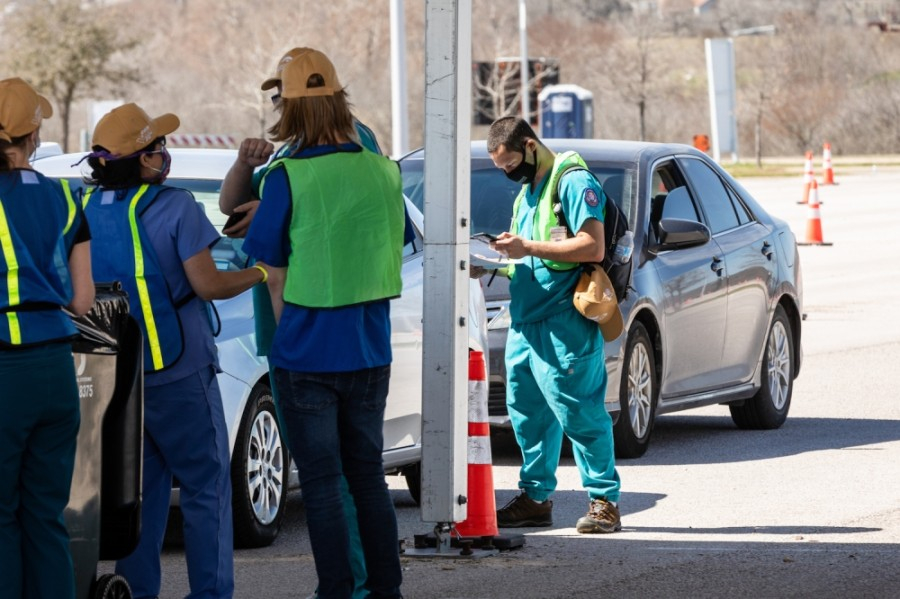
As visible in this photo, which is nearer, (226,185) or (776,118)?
(226,185)

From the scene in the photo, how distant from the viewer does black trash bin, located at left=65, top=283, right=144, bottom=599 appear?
17.4ft

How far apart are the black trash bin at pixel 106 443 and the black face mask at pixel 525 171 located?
9.07ft

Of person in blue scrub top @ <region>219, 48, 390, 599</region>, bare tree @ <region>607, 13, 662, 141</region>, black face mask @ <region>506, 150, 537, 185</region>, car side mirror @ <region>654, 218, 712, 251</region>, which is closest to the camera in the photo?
person in blue scrub top @ <region>219, 48, 390, 599</region>

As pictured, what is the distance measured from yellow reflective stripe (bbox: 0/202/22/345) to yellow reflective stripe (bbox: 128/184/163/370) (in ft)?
2.74

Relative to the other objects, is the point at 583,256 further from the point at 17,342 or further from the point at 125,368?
the point at 17,342

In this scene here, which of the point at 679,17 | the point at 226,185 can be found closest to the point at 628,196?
the point at 226,185

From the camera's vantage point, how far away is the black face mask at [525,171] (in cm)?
783

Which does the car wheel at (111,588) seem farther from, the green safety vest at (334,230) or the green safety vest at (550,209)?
the green safety vest at (550,209)

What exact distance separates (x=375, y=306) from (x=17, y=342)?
48.3 inches

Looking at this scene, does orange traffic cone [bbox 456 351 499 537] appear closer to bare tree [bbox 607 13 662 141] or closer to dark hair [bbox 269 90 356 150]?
dark hair [bbox 269 90 356 150]

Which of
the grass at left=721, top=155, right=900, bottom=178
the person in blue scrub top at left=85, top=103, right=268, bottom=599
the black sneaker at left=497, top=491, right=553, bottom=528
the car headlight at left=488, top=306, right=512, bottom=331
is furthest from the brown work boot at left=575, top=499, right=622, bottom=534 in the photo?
the grass at left=721, top=155, right=900, bottom=178

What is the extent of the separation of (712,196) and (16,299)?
275 inches

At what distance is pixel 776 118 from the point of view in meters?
68.6

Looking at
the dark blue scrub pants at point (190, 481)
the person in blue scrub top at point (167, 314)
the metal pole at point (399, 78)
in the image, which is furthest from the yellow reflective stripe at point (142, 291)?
the metal pole at point (399, 78)
